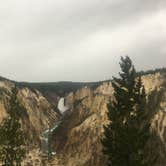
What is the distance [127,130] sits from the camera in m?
55.7

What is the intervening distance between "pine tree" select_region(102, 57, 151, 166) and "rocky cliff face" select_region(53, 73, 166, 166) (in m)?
50.4

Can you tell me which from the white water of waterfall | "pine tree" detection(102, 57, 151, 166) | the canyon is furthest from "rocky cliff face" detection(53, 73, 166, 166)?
"pine tree" detection(102, 57, 151, 166)

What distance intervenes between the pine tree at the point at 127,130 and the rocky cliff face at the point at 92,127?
50361mm

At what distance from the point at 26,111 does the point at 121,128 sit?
88147 millimetres

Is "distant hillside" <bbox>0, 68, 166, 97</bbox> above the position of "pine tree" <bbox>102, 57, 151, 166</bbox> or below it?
above

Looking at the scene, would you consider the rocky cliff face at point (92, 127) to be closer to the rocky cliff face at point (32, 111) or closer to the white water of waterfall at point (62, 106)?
the rocky cliff face at point (32, 111)

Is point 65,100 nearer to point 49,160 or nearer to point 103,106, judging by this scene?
point 103,106

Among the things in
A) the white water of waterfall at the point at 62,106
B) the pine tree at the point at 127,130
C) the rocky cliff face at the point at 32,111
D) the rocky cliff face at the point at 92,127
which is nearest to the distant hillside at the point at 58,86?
the white water of waterfall at the point at 62,106

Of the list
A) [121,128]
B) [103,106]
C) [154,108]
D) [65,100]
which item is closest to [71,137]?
[103,106]

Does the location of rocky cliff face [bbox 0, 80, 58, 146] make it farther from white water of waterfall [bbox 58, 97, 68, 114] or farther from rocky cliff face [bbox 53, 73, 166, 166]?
white water of waterfall [bbox 58, 97, 68, 114]

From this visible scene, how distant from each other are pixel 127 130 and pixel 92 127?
70.7 meters

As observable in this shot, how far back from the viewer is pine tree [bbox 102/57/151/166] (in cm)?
5531

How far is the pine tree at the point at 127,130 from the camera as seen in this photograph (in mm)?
55312

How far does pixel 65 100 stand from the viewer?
181000mm
